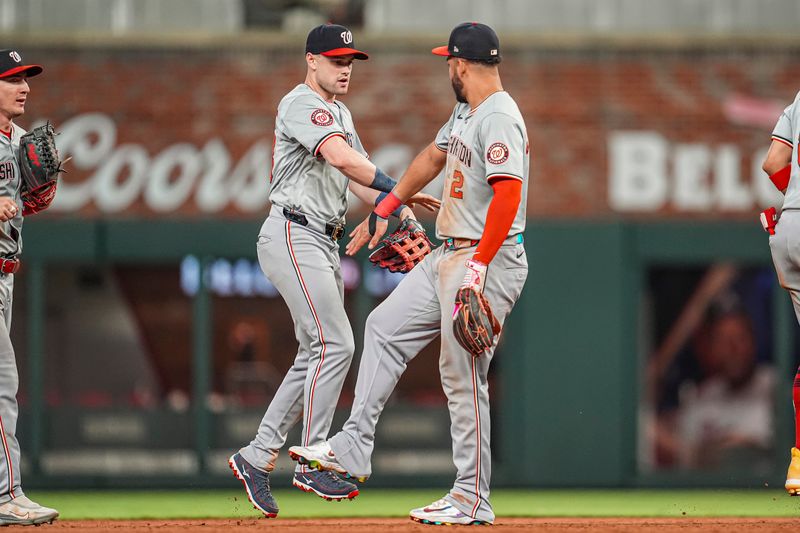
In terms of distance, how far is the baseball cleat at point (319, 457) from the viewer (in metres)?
6.94

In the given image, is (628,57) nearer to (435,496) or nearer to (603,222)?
(603,222)

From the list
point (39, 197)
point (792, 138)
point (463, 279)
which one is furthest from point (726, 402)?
point (39, 197)

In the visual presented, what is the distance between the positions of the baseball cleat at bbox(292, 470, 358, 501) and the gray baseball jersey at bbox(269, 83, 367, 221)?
1.38 metres

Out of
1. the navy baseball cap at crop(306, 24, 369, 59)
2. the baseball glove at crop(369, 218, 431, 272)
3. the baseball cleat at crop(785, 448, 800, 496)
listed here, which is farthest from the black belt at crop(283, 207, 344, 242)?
the baseball cleat at crop(785, 448, 800, 496)

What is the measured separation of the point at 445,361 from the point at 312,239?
1.02 m

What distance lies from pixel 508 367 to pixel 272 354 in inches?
92.1

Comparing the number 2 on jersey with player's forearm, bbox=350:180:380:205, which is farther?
player's forearm, bbox=350:180:380:205

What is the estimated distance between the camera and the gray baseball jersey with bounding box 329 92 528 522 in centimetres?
687

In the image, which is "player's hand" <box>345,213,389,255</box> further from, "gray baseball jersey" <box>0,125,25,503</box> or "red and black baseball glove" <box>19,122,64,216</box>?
"gray baseball jersey" <box>0,125,25,503</box>

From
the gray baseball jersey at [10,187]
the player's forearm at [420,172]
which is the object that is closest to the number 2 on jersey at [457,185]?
the player's forearm at [420,172]

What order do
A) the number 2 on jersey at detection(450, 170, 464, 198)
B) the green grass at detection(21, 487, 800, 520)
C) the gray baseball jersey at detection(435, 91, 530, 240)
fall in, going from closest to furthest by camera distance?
the gray baseball jersey at detection(435, 91, 530, 240) → the number 2 on jersey at detection(450, 170, 464, 198) → the green grass at detection(21, 487, 800, 520)

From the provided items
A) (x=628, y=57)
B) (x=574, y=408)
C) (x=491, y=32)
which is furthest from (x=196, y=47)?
(x=491, y=32)

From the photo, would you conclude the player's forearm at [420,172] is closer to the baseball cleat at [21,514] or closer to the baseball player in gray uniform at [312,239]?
the baseball player in gray uniform at [312,239]

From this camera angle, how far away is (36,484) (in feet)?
43.2
